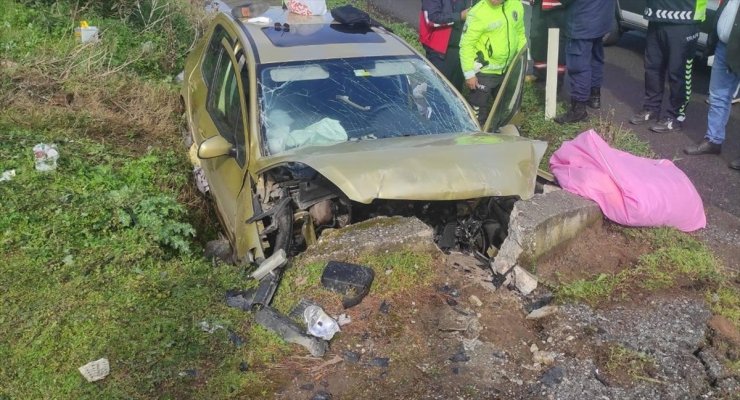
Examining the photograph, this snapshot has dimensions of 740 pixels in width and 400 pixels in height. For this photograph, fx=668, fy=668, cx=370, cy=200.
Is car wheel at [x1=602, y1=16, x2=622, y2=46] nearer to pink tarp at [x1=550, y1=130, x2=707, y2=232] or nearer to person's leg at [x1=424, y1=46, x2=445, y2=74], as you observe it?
person's leg at [x1=424, y1=46, x2=445, y2=74]

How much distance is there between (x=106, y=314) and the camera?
11.5ft

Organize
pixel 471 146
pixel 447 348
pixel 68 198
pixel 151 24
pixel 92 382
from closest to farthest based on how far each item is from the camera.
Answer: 1. pixel 92 382
2. pixel 447 348
3. pixel 471 146
4. pixel 68 198
5. pixel 151 24

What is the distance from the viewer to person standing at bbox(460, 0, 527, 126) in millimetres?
5750

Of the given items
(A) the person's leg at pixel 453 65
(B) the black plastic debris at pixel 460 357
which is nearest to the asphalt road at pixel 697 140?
(A) the person's leg at pixel 453 65

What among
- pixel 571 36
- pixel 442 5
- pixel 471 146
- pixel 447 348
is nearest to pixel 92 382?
pixel 447 348

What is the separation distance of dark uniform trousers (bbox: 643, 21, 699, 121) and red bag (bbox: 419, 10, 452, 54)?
2.01m

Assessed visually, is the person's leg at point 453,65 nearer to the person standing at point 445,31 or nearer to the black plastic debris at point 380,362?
the person standing at point 445,31

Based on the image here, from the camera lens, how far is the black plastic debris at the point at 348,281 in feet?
11.7

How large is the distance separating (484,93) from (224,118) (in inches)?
98.0

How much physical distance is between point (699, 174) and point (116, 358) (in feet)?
16.1

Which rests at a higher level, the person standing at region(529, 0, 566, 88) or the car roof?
the car roof

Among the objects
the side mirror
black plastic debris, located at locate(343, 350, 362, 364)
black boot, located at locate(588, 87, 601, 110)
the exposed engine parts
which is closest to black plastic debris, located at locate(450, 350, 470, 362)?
black plastic debris, located at locate(343, 350, 362, 364)

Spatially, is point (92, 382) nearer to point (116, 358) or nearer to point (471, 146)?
point (116, 358)

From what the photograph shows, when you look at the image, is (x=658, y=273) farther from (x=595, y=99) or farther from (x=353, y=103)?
(x=595, y=99)
